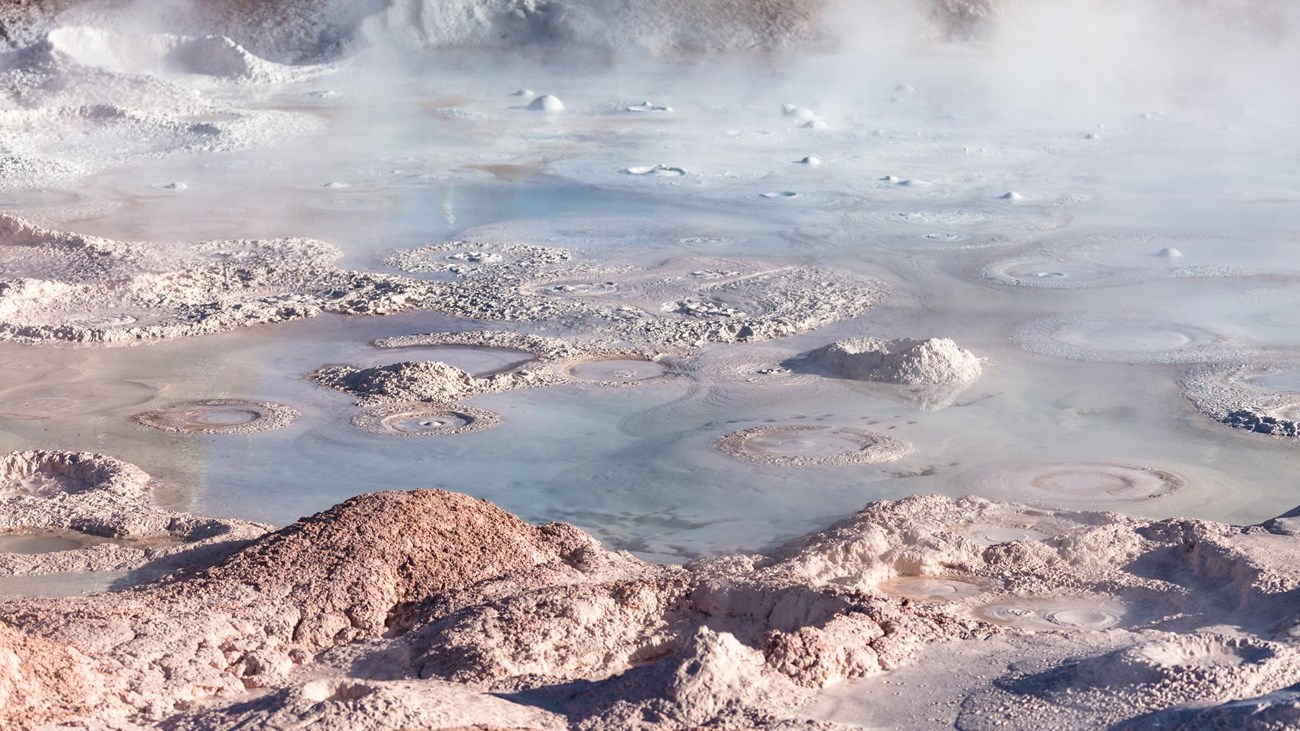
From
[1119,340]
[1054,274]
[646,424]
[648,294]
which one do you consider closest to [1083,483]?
[646,424]

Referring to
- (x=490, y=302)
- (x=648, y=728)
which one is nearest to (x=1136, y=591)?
(x=648, y=728)

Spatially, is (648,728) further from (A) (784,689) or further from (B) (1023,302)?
(B) (1023,302)

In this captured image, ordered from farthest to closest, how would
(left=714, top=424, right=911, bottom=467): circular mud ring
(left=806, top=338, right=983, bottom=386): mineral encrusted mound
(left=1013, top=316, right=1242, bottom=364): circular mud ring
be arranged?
1. (left=1013, top=316, right=1242, bottom=364): circular mud ring
2. (left=806, top=338, right=983, bottom=386): mineral encrusted mound
3. (left=714, top=424, right=911, bottom=467): circular mud ring

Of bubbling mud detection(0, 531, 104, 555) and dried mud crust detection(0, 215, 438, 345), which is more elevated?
dried mud crust detection(0, 215, 438, 345)

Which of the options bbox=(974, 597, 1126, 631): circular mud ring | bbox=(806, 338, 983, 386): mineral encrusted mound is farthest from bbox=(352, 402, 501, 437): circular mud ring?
bbox=(974, 597, 1126, 631): circular mud ring

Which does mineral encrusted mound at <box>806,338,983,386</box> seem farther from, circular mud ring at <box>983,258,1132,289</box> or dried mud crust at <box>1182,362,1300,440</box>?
circular mud ring at <box>983,258,1132,289</box>

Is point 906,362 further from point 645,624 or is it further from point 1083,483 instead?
point 645,624
